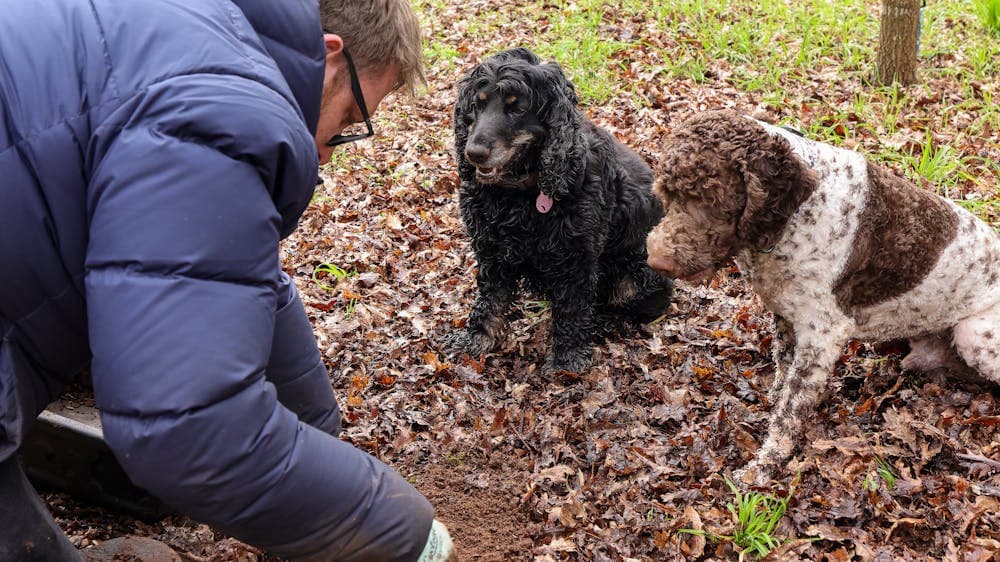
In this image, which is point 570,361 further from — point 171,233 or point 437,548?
point 171,233

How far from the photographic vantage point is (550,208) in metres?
4.84

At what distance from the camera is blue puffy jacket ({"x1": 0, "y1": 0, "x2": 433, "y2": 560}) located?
1677 mm

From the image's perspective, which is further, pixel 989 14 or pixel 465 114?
pixel 989 14

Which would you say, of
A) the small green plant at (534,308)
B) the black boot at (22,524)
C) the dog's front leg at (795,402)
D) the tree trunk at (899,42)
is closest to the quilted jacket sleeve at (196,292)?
the black boot at (22,524)

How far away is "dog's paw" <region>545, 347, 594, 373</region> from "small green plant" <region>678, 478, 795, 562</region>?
1.66 metres

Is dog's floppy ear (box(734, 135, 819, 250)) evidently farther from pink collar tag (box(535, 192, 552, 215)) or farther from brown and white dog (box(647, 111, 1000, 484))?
pink collar tag (box(535, 192, 552, 215))

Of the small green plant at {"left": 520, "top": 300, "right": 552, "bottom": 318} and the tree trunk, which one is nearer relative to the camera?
the small green plant at {"left": 520, "top": 300, "right": 552, "bottom": 318}

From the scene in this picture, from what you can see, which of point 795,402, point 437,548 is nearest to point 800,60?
point 795,402

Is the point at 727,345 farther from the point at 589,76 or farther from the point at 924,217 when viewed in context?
the point at 589,76

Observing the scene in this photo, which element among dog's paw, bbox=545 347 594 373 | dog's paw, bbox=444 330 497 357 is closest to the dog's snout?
dog's paw, bbox=545 347 594 373

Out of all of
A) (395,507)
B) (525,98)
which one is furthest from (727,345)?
(395,507)

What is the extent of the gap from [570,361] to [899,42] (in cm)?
422

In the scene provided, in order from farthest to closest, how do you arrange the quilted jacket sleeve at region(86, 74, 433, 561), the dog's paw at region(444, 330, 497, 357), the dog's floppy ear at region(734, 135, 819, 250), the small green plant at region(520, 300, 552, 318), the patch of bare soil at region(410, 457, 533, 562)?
the small green plant at region(520, 300, 552, 318) < the dog's paw at region(444, 330, 497, 357) < the patch of bare soil at region(410, 457, 533, 562) < the dog's floppy ear at region(734, 135, 819, 250) < the quilted jacket sleeve at region(86, 74, 433, 561)

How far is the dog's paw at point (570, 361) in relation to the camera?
513cm
